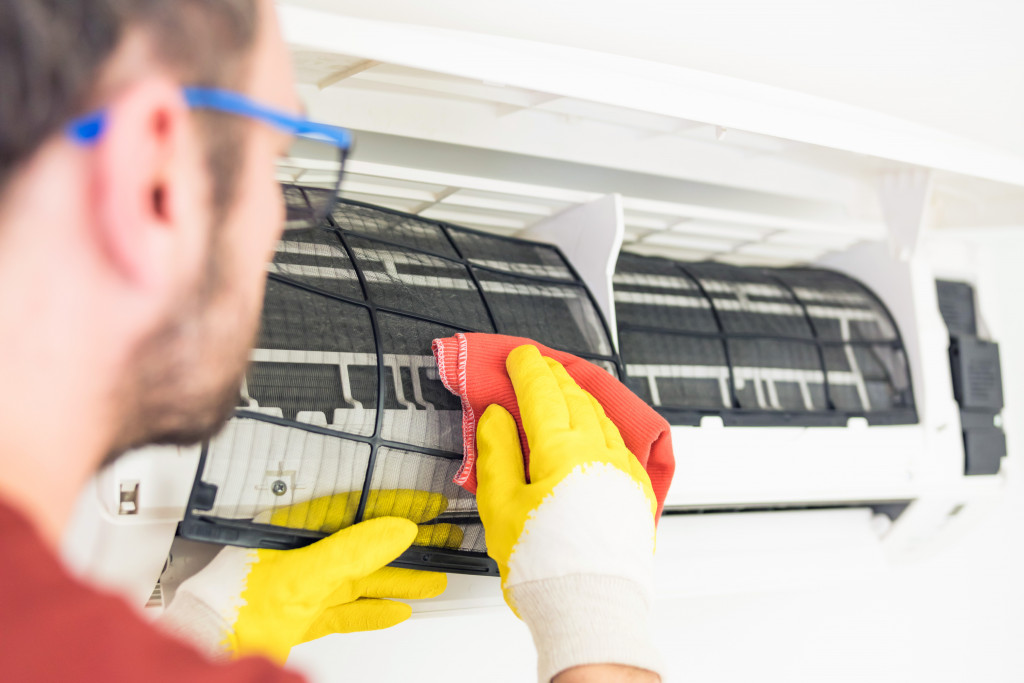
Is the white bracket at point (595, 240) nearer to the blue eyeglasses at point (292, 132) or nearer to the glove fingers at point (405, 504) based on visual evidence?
the glove fingers at point (405, 504)

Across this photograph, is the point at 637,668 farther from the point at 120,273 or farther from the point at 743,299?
the point at 743,299

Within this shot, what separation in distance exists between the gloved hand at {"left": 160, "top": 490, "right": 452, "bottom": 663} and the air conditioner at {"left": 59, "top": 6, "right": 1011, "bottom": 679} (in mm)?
48

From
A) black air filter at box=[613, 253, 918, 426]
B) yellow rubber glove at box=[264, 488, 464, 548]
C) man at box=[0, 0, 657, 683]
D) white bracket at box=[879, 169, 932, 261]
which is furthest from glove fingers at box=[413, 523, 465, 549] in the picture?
white bracket at box=[879, 169, 932, 261]

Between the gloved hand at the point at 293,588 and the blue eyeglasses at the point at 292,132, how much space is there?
433 mm

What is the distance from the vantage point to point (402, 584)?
3.37 feet

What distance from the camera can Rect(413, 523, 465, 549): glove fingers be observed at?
1057 mm

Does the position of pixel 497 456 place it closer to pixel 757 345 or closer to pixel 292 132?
pixel 292 132

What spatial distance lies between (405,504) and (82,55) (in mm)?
750

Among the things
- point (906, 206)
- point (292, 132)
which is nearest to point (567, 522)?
point (292, 132)

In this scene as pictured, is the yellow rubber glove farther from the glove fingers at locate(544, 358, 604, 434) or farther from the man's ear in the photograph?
the man's ear

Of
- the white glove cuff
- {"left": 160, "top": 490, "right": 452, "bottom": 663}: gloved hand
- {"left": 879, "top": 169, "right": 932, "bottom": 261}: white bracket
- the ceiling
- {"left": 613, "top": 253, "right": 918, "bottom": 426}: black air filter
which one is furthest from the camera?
{"left": 879, "top": 169, "right": 932, "bottom": 261}: white bracket

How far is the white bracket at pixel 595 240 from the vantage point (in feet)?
4.35

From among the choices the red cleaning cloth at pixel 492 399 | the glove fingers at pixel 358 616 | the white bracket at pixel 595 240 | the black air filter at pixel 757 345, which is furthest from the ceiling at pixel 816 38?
the glove fingers at pixel 358 616

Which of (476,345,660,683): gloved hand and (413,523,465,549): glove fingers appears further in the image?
(413,523,465,549): glove fingers
